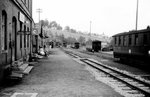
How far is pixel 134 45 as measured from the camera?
59.8ft

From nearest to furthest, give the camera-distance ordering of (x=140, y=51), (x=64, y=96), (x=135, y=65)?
(x=64, y=96) → (x=140, y=51) → (x=135, y=65)

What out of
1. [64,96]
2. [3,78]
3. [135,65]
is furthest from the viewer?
[135,65]

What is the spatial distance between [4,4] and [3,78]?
3734 mm

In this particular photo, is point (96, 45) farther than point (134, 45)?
Yes

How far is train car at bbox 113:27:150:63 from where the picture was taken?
1608cm

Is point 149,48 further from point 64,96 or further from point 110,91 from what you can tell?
point 64,96

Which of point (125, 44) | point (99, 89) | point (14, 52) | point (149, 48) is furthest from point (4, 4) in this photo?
point (125, 44)

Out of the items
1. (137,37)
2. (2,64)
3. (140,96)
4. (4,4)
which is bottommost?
(140,96)

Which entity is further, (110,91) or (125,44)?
Answer: (125,44)

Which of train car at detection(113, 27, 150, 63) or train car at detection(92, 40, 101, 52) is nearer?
train car at detection(113, 27, 150, 63)

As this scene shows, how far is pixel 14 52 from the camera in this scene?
46.0ft

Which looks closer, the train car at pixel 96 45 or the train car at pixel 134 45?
the train car at pixel 134 45

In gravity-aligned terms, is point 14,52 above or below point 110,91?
above

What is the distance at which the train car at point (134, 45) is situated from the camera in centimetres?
1608
